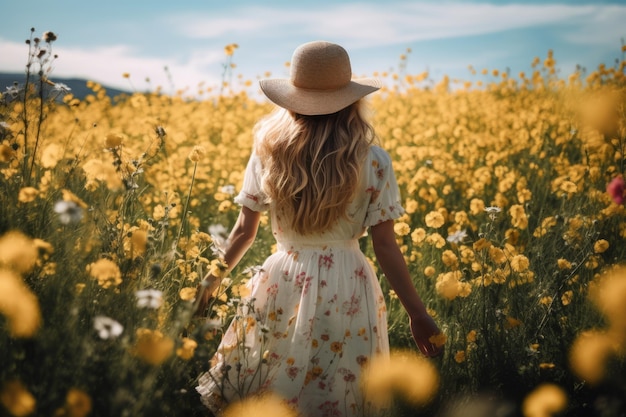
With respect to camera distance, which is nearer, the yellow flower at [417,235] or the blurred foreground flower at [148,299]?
the blurred foreground flower at [148,299]

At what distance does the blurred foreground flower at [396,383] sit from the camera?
6.48ft

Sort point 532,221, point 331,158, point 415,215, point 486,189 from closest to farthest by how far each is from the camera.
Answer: point 331,158 < point 532,221 < point 415,215 < point 486,189

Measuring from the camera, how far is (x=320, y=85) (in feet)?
6.89

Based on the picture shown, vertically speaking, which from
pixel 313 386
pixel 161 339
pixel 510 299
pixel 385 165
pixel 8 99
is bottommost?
pixel 313 386

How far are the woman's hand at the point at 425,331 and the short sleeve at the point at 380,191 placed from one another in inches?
13.7

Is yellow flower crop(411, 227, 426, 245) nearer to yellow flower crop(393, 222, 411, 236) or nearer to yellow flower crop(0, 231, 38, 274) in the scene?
yellow flower crop(393, 222, 411, 236)

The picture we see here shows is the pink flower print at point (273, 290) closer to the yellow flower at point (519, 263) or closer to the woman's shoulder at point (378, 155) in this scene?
the woman's shoulder at point (378, 155)

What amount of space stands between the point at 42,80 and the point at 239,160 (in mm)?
3029

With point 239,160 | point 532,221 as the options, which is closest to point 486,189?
point 532,221

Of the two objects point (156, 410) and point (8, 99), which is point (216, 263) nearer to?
point (156, 410)

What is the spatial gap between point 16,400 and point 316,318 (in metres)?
1.04

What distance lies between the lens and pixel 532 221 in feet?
12.8

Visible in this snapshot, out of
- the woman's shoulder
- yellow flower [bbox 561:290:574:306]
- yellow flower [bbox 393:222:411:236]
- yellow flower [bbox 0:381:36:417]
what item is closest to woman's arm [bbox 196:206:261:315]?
the woman's shoulder

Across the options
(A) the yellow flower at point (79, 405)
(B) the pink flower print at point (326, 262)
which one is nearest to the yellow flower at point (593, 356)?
(B) the pink flower print at point (326, 262)
